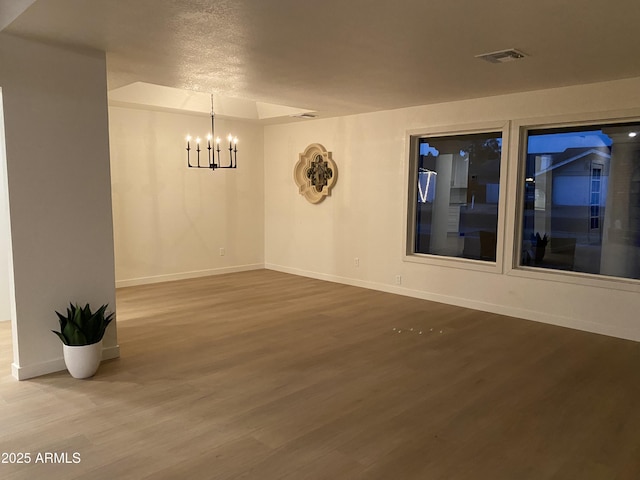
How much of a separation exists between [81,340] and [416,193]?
4218 millimetres

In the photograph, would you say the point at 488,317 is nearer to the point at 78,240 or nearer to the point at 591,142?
the point at 591,142

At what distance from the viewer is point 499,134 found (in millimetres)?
5203

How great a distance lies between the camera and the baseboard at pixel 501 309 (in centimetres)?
443

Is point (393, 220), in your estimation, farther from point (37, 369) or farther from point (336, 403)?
point (37, 369)

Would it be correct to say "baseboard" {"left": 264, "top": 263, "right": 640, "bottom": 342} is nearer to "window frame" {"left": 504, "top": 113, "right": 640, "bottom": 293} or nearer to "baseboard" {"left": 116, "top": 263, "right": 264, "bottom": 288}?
"window frame" {"left": 504, "top": 113, "right": 640, "bottom": 293}

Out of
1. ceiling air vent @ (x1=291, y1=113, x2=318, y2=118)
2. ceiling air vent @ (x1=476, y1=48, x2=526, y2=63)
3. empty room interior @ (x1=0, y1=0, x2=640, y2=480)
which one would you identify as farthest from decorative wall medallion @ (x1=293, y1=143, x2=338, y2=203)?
ceiling air vent @ (x1=476, y1=48, x2=526, y2=63)

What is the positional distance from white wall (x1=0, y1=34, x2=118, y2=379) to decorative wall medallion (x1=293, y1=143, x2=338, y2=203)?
146 inches

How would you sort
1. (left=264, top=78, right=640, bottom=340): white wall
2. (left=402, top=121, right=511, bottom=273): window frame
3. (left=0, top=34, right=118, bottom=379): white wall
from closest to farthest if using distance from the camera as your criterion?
(left=0, top=34, right=118, bottom=379): white wall, (left=264, top=78, right=640, bottom=340): white wall, (left=402, top=121, right=511, bottom=273): window frame

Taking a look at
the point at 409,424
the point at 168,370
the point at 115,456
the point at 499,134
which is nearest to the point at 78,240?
the point at 168,370

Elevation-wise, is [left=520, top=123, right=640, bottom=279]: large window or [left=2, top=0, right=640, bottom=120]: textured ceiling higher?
[left=2, top=0, right=640, bottom=120]: textured ceiling

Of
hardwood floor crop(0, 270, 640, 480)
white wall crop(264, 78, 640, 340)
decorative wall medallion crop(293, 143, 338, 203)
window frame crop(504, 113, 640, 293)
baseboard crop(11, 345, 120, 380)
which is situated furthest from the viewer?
decorative wall medallion crop(293, 143, 338, 203)

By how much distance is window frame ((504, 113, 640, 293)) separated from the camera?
14.3ft

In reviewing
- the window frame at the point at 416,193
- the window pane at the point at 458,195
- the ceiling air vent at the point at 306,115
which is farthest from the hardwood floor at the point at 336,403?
the ceiling air vent at the point at 306,115

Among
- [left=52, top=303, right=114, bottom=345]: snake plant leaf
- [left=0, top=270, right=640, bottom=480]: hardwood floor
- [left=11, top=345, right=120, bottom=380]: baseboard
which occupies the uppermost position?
[left=52, top=303, right=114, bottom=345]: snake plant leaf
